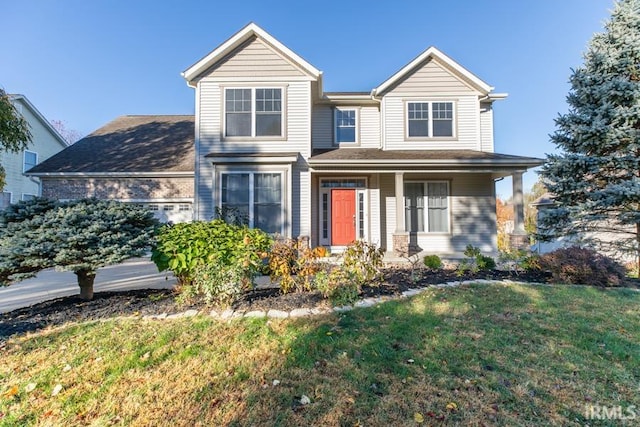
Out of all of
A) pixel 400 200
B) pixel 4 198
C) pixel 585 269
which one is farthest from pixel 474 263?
pixel 4 198

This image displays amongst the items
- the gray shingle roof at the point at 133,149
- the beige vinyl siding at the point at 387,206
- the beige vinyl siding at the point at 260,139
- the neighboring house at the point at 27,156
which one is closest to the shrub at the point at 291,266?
the beige vinyl siding at the point at 260,139

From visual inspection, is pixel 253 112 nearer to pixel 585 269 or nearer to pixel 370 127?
pixel 370 127

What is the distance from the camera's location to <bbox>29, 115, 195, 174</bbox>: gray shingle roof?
1306 cm

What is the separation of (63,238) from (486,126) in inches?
489

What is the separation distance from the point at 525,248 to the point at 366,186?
515cm

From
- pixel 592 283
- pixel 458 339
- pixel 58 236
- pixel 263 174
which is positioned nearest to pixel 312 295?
pixel 458 339

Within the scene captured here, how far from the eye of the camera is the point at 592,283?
6.25 meters

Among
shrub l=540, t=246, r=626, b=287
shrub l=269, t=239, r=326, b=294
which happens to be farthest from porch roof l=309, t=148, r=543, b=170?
shrub l=269, t=239, r=326, b=294

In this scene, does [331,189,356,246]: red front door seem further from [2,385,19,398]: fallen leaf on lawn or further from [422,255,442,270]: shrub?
[2,385,19,398]: fallen leaf on lawn

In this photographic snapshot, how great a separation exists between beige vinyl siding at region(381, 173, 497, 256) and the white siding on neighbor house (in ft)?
61.7

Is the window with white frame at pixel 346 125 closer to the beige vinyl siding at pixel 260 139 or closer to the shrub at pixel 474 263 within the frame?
the beige vinyl siding at pixel 260 139

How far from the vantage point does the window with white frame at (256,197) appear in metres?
9.33

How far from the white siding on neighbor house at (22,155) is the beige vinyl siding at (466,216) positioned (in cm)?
1880

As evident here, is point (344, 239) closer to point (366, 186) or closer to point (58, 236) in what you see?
point (366, 186)
